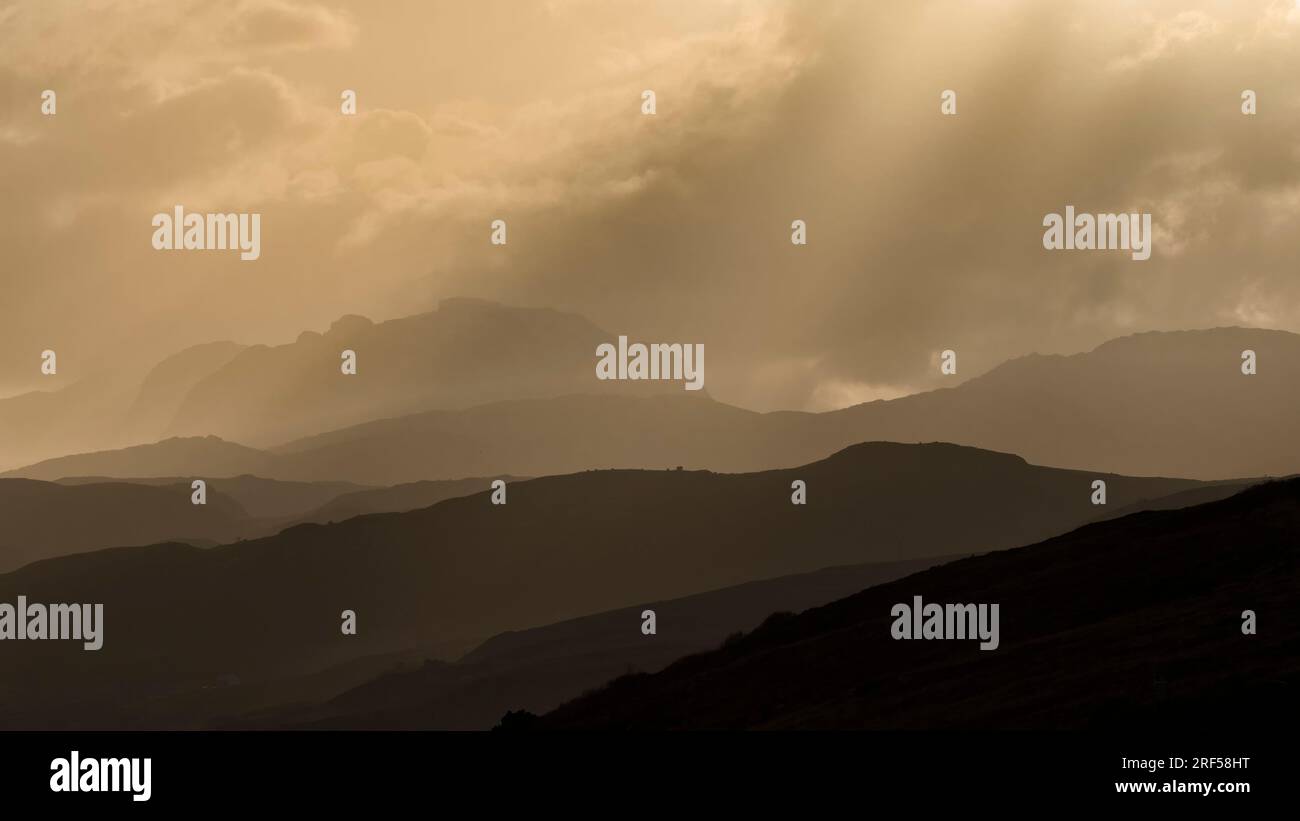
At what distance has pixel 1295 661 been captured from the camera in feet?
133

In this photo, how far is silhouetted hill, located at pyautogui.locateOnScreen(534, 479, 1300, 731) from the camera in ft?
139

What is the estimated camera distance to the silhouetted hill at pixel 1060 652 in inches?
1666

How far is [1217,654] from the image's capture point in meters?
44.8

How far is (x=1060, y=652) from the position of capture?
5459 centimetres
